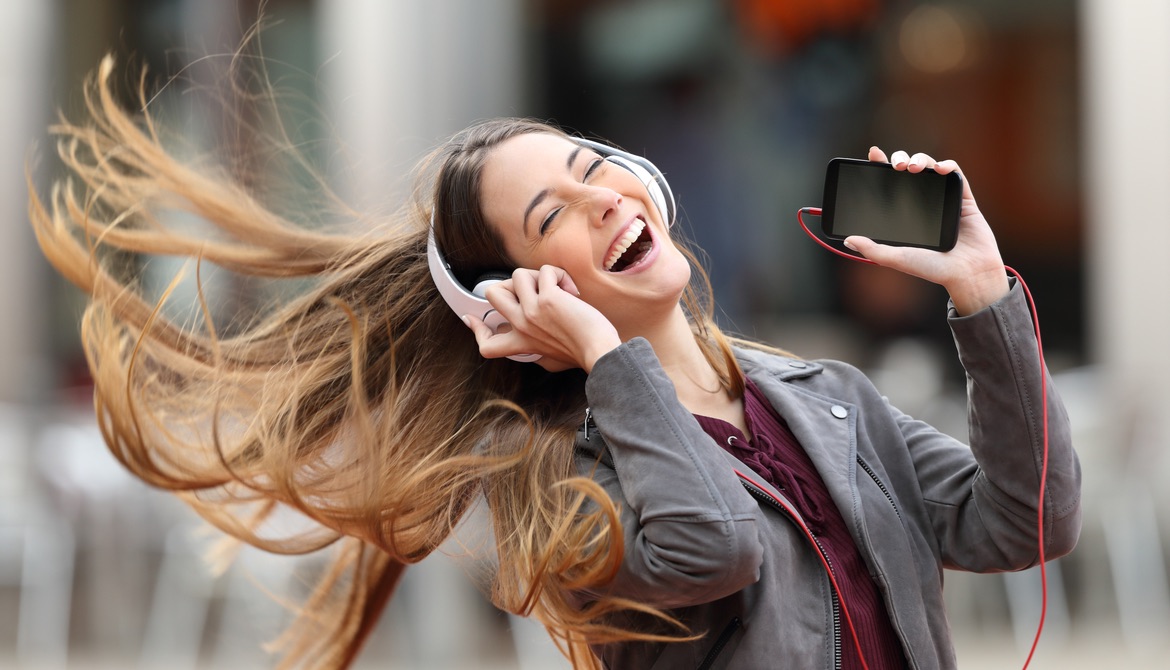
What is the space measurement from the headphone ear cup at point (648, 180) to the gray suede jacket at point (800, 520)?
0.30m

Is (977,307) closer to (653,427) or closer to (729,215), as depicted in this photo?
(653,427)

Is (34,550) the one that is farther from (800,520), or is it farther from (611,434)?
(800,520)

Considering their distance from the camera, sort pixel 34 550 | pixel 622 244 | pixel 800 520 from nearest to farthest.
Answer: pixel 800 520, pixel 622 244, pixel 34 550

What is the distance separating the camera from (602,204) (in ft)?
7.16

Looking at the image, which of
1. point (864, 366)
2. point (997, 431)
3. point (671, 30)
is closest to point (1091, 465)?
point (864, 366)

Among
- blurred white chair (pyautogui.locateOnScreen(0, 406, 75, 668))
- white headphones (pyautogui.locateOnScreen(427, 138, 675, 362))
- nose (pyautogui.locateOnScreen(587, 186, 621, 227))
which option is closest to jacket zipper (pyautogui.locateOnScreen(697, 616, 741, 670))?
white headphones (pyautogui.locateOnScreen(427, 138, 675, 362))

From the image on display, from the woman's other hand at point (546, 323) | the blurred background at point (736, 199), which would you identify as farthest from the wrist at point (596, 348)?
the blurred background at point (736, 199)

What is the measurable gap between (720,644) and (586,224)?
0.67m

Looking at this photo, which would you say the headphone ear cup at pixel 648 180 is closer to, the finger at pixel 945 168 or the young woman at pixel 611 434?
the young woman at pixel 611 434

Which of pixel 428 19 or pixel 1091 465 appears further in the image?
pixel 428 19

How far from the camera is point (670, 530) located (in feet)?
6.53

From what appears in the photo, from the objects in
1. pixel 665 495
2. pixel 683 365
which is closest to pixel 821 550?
pixel 665 495

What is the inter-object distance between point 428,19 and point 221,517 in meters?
4.82

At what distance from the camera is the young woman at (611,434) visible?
2.05 metres
